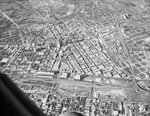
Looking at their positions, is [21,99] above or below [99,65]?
above

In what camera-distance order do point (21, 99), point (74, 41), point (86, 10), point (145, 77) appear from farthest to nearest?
1. point (86, 10)
2. point (74, 41)
3. point (145, 77)
4. point (21, 99)

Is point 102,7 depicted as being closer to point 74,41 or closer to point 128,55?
point 74,41

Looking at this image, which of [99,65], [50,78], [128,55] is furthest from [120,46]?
[50,78]

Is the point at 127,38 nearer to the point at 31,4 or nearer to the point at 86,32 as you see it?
the point at 86,32

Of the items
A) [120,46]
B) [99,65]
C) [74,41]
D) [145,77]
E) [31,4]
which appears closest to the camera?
[145,77]

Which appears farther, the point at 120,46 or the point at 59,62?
the point at 120,46

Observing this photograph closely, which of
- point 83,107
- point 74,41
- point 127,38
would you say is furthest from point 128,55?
point 83,107
